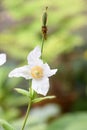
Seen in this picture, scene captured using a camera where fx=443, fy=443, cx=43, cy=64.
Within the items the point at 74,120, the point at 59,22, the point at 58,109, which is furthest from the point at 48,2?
the point at 74,120

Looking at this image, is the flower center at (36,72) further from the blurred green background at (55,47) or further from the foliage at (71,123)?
the blurred green background at (55,47)

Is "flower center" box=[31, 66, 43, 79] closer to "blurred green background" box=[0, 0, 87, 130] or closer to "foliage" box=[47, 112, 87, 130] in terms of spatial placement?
"foliage" box=[47, 112, 87, 130]

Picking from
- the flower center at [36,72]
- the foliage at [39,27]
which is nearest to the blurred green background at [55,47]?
the foliage at [39,27]

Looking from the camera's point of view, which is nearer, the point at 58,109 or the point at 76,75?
the point at 58,109

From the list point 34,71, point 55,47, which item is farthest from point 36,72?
point 55,47

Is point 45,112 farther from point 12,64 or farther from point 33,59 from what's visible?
point 33,59

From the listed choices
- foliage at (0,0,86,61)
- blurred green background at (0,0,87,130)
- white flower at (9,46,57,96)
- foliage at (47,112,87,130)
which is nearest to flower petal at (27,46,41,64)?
white flower at (9,46,57,96)

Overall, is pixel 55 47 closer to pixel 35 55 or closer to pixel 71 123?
pixel 71 123
